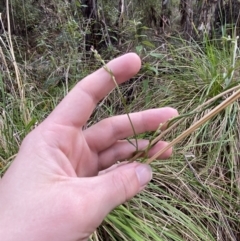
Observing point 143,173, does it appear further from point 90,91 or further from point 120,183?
point 90,91

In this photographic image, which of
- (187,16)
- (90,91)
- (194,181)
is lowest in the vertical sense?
(194,181)

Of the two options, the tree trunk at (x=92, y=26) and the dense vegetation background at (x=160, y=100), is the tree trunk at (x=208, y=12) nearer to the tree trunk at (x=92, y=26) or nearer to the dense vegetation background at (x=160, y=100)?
the dense vegetation background at (x=160, y=100)

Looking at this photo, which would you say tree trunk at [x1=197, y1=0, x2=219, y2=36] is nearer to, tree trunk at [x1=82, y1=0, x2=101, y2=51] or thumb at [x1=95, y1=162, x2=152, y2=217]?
tree trunk at [x1=82, y1=0, x2=101, y2=51]

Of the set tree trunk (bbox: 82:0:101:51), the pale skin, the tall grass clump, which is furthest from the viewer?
tree trunk (bbox: 82:0:101:51)

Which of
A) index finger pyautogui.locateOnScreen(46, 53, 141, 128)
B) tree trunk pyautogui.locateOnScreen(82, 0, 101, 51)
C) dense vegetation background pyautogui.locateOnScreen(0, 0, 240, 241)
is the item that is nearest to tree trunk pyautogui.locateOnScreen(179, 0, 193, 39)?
dense vegetation background pyautogui.locateOnScreen(0, 0, 240, 241)

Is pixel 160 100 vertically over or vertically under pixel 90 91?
under

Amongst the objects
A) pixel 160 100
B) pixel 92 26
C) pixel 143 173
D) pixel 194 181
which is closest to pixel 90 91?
pixel 143 173
